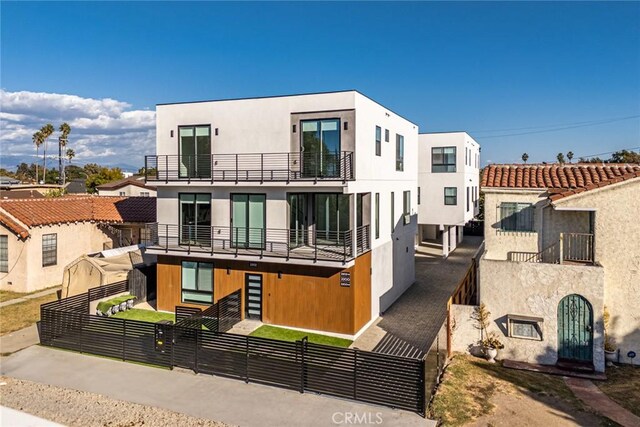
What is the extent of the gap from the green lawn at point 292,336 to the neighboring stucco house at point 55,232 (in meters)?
15.2

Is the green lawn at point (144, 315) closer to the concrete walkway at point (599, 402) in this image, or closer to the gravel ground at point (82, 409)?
the gravel ground at point (82, 409)

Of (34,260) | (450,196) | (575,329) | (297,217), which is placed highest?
(450,196)

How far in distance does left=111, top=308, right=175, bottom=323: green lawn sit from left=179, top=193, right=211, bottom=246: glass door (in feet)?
10.8

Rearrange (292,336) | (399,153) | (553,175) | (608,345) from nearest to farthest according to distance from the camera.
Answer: (608,345) → (292,336) → (553,175) → (399,153)

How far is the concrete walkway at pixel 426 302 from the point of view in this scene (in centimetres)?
1759

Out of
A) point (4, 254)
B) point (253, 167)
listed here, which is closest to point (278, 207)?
point (253, 167)

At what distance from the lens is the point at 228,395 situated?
12.2m

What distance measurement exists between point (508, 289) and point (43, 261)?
80.0ft

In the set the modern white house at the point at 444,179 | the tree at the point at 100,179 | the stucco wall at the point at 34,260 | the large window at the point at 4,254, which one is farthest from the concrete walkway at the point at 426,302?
the tree at the point at 100,179

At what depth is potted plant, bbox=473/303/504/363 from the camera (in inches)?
582

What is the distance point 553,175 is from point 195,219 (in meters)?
15.3

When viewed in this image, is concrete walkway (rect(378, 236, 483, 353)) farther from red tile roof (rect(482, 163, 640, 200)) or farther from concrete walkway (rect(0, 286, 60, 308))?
concrete walkway (rect(0, 286, 60, 308))

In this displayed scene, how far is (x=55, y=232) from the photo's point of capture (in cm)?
2567

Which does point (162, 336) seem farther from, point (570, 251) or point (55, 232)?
point (55, 232)
